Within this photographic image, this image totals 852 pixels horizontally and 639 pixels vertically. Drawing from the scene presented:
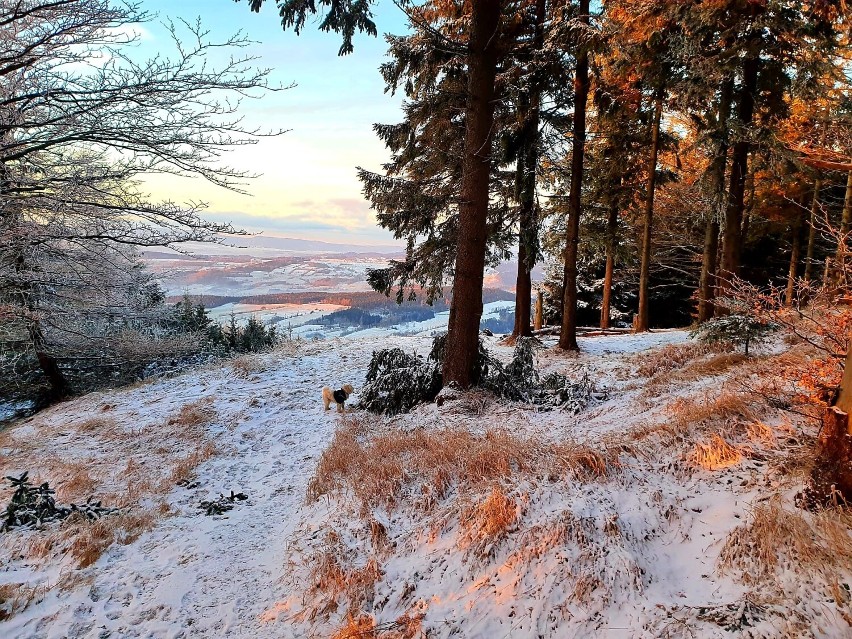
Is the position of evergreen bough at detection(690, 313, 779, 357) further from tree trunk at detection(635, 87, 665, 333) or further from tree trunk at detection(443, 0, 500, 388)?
tree trunk at detection(635, 87, 665, 333)

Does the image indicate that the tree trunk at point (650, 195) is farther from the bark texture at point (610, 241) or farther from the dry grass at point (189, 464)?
the dry grass at point (189, 464)

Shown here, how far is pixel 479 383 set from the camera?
8305 millimetres

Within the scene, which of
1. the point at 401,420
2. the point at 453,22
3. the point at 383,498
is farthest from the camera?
the point at 453,22

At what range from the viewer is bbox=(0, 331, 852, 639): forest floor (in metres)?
2.94

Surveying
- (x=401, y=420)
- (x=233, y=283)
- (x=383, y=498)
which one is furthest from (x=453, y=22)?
A: (x=233, y=283)

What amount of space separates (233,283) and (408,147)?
73594 mm

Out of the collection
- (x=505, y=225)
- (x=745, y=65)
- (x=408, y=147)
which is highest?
(x=745, y=65)

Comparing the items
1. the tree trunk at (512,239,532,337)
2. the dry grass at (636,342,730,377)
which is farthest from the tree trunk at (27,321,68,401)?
the dry grass at (636,342,730,377)

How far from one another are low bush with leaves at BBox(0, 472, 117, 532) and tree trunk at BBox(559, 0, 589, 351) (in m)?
10.8

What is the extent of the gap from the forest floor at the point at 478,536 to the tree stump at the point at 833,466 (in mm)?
141

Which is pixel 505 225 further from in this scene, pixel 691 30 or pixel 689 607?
pixel 689 607

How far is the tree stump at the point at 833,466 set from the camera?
295 centimetres

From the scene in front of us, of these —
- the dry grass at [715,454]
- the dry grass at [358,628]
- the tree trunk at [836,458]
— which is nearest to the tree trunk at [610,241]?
the dry grass at [715,454]

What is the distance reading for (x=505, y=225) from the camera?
500 inches
